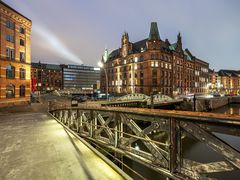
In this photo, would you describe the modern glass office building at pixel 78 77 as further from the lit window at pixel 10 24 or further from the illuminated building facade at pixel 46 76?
the lit window at pixel 10 24

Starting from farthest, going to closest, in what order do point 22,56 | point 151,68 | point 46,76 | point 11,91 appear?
point 46,76 → point 151,68 → point 22,56 → point 11,91

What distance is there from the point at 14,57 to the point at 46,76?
78837mm

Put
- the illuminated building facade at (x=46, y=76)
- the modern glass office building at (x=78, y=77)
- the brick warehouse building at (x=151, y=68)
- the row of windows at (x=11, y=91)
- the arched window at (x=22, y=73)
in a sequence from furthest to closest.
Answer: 1. the modern glass office building at (x=78, y=77)
2. the illuminated building facade at (x=46, y=76)
3. the brick warehouse building at (x=151, y=68)
4. the arched window at (x=22, y=73)
5. the row of windows at (x=11, y=91)

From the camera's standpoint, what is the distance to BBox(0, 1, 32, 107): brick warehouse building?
82.4ft

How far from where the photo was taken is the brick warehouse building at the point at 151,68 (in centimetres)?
5388

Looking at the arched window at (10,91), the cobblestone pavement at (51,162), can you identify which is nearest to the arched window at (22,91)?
the arched window at (10,91)

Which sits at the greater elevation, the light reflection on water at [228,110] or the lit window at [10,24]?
the lit window at [10,24]

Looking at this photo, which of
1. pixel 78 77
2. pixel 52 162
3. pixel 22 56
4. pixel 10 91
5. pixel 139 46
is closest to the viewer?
pixel 52 162

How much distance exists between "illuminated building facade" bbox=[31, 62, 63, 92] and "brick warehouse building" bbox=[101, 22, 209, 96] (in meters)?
47.3

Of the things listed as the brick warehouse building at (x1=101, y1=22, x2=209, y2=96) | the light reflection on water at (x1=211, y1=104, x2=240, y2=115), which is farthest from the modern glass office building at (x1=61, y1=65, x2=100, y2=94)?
the light reflection on water at (x1=211, y1=104, x2=240, y2=115)

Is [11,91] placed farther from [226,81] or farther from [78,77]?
[226,81]

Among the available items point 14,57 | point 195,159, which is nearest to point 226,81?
point 195,159

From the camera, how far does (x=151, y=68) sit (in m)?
53.7

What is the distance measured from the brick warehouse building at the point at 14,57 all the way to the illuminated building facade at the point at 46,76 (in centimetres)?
6907
